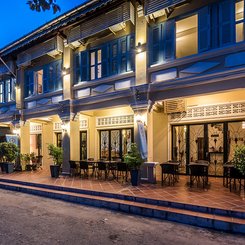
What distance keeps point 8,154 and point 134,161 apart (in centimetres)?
799

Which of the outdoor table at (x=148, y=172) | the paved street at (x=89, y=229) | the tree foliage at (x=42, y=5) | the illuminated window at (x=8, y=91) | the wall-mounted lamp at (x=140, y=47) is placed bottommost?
the paved street at (x=89, y=229)

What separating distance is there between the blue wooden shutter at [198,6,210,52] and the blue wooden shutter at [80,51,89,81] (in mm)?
5254

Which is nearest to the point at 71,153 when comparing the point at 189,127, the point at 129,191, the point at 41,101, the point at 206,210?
the point at 41,101

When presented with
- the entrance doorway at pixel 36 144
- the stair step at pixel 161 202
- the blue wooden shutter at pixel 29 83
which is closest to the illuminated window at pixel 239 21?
the stair step at pixel 161 202

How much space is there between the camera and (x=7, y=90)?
15.4 meters

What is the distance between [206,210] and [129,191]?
2628mm

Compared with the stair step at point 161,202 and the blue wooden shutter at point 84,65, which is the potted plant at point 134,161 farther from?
the blue wooden shutter at point 84,65

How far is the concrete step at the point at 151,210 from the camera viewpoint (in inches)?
198

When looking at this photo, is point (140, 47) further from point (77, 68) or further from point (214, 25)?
point (77, 68)

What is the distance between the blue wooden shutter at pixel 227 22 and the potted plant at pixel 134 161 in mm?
4543

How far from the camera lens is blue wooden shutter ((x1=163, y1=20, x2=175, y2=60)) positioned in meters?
8.51

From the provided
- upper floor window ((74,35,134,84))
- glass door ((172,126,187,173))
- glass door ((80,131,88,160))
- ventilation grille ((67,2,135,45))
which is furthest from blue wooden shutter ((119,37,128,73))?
glass door ((80,131,88,160))

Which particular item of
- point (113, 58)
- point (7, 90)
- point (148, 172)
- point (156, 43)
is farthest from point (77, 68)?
point (7, 90)

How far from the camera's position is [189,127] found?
34.2ft
